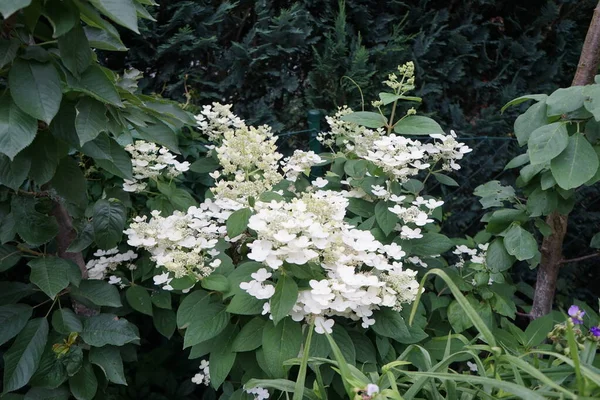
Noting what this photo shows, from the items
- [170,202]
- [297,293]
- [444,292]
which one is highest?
[297,293]

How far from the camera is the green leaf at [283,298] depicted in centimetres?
116

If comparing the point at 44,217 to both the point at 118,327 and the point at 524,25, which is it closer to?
the point at 118,327

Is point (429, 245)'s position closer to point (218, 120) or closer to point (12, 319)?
point (218, 120)

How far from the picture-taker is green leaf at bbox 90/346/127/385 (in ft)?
4.67

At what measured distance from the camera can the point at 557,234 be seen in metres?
1.84

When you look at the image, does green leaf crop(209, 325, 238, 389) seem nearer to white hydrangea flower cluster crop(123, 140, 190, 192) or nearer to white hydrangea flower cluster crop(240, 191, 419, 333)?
white hydrangea flower cluster crop(240, 191, 419, 333)

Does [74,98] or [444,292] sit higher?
[74,98]

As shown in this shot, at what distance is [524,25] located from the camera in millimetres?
2691

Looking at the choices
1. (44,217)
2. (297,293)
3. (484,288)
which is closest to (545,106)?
(484,288)

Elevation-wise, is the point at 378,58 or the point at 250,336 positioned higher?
the point at 378,58

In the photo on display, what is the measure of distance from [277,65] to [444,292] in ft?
4.32

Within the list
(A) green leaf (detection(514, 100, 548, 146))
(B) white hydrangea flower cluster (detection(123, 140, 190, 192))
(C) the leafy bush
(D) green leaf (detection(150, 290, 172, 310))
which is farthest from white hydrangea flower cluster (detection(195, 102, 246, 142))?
(A) green leaf (detection(514, 100, 548, 146))

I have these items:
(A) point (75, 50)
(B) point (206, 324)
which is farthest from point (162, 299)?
(A) point (75, 50)

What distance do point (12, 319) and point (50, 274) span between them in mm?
194
